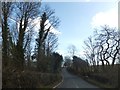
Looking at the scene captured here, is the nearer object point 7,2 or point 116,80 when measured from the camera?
point 7,2

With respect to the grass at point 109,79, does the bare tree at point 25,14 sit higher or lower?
higher

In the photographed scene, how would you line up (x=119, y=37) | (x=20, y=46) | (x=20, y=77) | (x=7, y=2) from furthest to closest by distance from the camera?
(x=119, y=37) < (x=20, y=46) < (x=7, y=2) < (x=20, y=77)

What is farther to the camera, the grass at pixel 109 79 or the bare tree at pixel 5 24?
the grass at pixel 109 79

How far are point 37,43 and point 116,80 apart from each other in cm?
2413

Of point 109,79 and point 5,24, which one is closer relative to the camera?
point 5,24

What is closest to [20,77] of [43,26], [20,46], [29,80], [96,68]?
[29,80]

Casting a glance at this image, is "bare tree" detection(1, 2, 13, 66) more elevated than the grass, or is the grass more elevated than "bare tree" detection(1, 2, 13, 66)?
"bare tree" detection(1, 2, 13, 66)

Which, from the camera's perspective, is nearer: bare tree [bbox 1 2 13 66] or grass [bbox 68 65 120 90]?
bare tree [bbox 1 2 13 66]

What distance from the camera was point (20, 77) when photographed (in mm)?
22250

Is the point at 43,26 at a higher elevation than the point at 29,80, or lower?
higher

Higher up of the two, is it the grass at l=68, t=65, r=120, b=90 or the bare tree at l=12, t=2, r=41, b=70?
the bare tree at l=12, t=2, r=41, b=70

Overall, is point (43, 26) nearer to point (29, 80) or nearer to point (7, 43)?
point (7, 43)

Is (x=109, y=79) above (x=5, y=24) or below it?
below

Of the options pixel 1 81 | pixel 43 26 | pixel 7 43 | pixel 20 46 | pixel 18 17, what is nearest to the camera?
pixel 1 81
